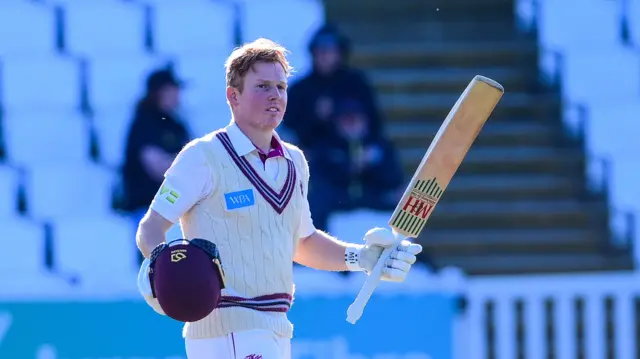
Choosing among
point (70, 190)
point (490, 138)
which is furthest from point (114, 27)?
point (490, 138)

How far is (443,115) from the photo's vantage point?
30.8 feet

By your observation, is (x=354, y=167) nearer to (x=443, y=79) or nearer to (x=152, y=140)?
(x=152, y=140)

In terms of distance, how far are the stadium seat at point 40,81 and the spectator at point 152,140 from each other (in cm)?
85

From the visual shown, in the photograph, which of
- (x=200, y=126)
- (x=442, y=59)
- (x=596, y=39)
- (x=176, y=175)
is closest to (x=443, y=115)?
(x=442, y=59)

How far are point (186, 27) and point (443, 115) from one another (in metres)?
1.89

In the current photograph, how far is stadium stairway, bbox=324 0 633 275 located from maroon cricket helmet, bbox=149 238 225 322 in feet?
16.2

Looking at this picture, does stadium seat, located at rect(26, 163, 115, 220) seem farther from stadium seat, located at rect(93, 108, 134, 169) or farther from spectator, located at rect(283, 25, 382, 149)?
spectator, located at rect(283, 25, 382, 149)

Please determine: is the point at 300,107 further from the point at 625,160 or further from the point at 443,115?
the point at 625,160

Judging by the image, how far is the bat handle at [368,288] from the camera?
4.07 m

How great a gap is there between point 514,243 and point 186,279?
5365 millimetres

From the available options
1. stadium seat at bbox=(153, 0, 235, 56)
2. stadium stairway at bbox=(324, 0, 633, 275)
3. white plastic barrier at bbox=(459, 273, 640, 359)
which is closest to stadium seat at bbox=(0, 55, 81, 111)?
stadium seat at bbox=(153, 0, 235, 56)

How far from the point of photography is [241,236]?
13.2 ft

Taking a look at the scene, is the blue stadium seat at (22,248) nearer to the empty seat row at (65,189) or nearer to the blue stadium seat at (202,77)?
the empty seat row at (65,189)

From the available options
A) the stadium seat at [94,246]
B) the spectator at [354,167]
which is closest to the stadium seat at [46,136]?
the stadium seat at [94,246]
